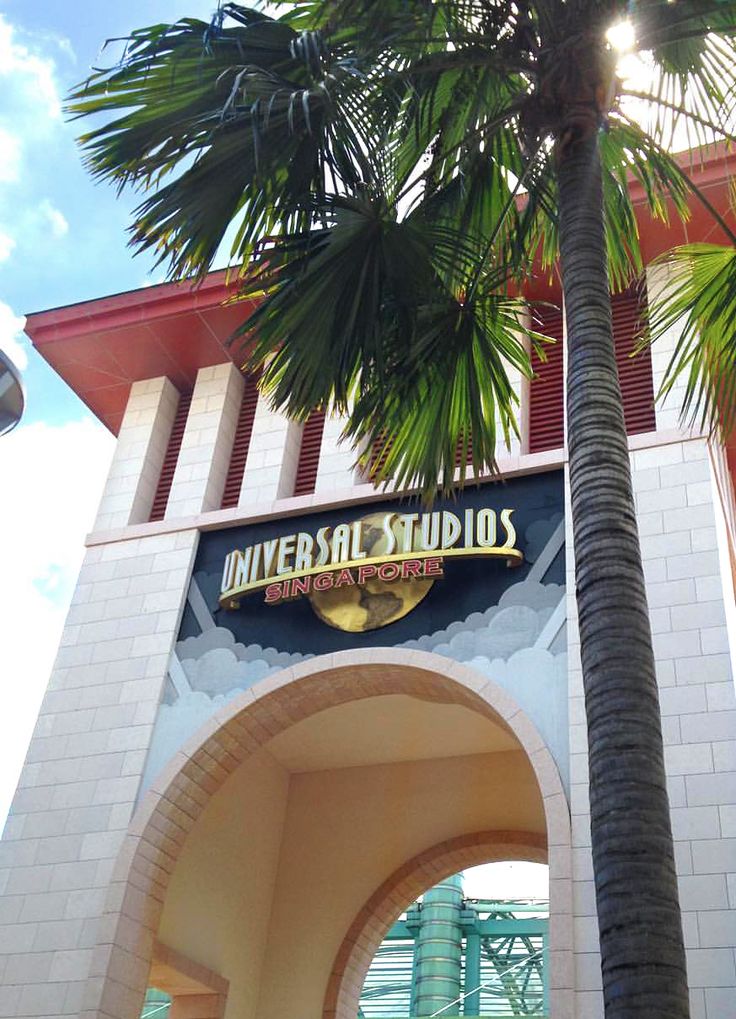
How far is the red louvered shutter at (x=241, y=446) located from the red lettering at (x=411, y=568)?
9.81 ft

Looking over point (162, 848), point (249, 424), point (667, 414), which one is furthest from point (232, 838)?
point (667, 414)

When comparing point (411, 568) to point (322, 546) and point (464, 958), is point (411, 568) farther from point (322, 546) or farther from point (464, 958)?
point (464, 958)

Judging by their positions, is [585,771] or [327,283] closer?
[327,283]

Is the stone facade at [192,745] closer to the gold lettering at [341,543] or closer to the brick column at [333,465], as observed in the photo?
the brick column at [333,465]

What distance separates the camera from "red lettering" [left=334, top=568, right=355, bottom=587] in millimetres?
12672

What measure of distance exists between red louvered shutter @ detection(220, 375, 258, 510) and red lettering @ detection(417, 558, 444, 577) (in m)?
3.21

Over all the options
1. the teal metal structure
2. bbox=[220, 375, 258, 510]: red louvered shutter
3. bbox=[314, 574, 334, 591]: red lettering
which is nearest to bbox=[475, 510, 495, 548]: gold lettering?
bbox=[314, 574, 334, 591]: red lettering

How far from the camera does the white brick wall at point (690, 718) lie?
9227mm

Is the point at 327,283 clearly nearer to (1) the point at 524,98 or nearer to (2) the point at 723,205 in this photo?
(1) the point at 524,98

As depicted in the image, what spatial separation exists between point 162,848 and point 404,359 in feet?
21.6

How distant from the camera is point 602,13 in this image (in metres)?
7.22

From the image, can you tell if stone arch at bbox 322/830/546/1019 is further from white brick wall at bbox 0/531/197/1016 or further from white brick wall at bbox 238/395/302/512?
white brick wall at bbox 238/395/302/512

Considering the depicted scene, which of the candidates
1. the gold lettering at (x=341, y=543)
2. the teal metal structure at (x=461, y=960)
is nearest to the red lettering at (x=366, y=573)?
the gold lettering at (x=341, y=543)

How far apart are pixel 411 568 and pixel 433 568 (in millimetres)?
246
